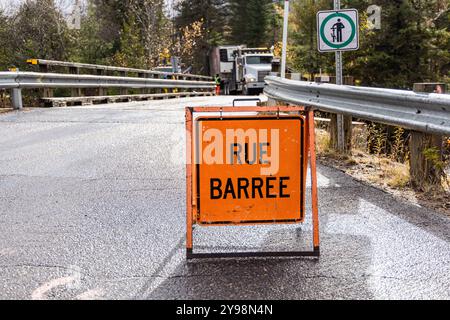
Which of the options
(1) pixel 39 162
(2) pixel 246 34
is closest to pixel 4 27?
(1) pixel 39 162

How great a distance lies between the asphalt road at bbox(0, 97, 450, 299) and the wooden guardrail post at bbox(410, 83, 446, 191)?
0.46 meters

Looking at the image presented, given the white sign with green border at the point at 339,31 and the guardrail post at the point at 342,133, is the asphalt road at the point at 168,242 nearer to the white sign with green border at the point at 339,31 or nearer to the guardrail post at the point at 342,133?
the guardrail post at the point at 342,133

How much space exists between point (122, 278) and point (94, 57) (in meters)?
36.9

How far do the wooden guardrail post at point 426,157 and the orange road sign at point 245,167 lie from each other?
2153 millimetres

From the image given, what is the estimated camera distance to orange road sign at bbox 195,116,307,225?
4.33m

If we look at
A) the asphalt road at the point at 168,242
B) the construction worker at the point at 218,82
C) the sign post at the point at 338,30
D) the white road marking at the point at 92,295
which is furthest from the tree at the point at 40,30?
the white road marking at the point at 92,295

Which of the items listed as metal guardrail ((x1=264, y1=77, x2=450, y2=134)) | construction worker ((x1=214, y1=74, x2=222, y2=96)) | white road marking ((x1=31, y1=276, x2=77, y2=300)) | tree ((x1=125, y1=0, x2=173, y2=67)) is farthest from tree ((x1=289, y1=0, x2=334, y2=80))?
white road marking ((x1=31, y1=276, x2=77, y2=300))

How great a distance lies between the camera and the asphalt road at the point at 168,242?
3.58m

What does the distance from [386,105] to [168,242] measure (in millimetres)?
3312

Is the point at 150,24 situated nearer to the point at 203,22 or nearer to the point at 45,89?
the point at 45,89

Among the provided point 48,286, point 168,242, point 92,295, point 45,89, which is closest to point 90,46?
point 45,89

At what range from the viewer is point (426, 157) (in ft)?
19.4

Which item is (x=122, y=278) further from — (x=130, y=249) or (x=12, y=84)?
(x=12, y=84)

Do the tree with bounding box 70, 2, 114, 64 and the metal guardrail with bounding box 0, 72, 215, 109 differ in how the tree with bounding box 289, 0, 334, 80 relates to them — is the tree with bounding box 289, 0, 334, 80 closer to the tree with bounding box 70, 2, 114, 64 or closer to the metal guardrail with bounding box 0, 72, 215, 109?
the tree with bounding box 70, 2, 114, 64
